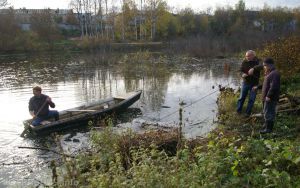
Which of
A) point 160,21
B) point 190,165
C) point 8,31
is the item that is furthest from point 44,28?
point 190,165

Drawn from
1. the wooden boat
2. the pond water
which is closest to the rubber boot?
the pond water

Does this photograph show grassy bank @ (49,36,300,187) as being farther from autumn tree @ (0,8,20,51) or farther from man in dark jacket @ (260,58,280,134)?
autumn tree @ (0,8,20,51)

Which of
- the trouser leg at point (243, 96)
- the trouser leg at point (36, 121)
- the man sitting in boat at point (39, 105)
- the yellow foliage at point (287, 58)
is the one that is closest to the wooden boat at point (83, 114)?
the trouser leg at point (36, 121)

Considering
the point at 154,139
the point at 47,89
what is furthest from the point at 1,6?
the point at 154,139

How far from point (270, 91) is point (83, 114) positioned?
6.33 meters

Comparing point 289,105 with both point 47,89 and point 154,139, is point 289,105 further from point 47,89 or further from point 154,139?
point 47,89

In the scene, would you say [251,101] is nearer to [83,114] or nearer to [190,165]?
[190,165]

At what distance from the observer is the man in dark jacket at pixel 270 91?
8.39 metres

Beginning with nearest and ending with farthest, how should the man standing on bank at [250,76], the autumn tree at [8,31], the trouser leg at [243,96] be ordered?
the man standing on bank at [250,76], the trouser leg at [243,96], the autumn tree at [8,31]

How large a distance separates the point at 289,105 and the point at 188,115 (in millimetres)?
3881

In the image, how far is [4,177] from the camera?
8.18 meters

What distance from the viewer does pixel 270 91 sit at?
27.6ft

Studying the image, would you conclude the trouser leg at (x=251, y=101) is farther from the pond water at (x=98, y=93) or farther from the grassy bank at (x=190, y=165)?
the grassy bank at (x=190, y=165)

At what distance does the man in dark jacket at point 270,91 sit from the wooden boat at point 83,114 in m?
5.95
